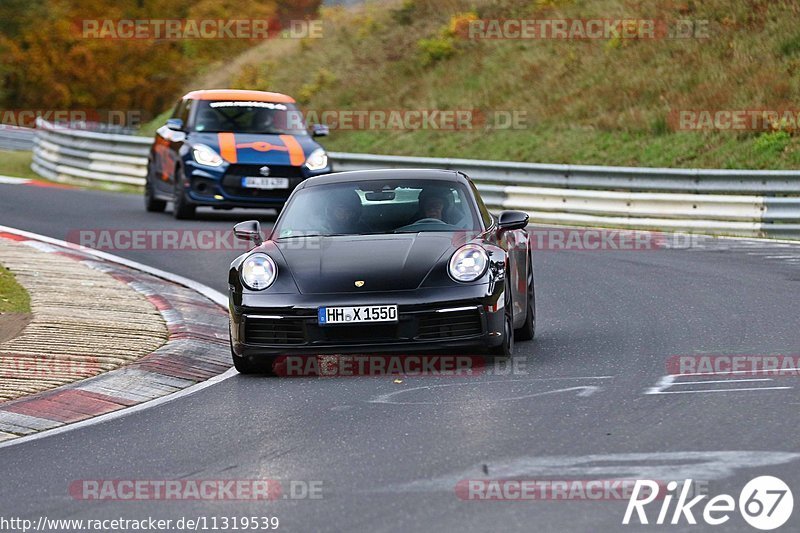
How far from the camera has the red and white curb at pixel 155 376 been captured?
8375 millimetres

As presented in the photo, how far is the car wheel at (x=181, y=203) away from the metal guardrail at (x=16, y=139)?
19.5 meters

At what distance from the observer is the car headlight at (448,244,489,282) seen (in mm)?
9383

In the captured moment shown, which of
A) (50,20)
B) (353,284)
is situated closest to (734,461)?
(353,284)

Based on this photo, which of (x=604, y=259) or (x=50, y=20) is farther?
(x=50, y=20)

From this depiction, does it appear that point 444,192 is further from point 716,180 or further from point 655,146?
point 655,146

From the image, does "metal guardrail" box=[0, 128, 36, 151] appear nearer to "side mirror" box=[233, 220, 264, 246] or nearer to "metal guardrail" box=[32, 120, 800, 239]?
"metal guardrail" box=[32, 120, 800, 239]

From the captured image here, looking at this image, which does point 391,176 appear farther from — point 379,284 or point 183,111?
point 183,111

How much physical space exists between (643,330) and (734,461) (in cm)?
464

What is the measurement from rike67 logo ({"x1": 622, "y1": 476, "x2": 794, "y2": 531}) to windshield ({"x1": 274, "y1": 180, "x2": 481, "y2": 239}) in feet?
15.0

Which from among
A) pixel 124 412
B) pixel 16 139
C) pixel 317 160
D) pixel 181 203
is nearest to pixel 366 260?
pixel 124 412

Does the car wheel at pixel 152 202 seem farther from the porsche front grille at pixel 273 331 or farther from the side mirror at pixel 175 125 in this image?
the porsche front grille at pixel 273 331

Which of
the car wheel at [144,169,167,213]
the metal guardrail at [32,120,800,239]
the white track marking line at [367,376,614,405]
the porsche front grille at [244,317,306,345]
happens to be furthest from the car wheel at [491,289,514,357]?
the car wheel at [144,169,167,213]

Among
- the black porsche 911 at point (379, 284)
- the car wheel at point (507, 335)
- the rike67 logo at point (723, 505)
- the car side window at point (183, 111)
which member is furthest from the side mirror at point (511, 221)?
the car side window at point (183, 111)

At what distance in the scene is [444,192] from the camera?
10672 mm
